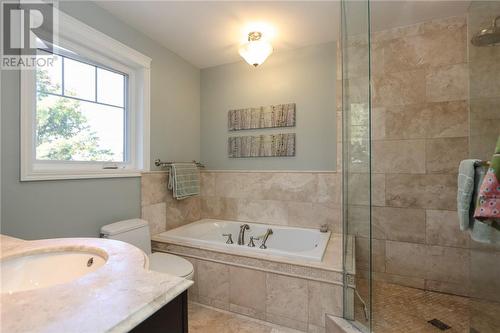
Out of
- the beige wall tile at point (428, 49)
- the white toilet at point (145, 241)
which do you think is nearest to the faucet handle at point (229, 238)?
the white toilet at point (145, 241)

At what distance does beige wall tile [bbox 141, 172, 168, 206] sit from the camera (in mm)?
2258

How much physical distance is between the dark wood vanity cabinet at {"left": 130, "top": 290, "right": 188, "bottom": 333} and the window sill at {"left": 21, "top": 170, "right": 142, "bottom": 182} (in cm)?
143

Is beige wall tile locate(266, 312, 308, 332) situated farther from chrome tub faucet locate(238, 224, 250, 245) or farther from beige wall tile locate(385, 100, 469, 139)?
beige wall tile locate(385, 100, 469, 139)

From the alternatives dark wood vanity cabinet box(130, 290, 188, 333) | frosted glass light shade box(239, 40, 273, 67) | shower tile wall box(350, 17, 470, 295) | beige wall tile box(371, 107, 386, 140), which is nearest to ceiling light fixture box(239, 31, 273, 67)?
frosted glass light shade box(239, 40, 273, 67)

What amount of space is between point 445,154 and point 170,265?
2483mm

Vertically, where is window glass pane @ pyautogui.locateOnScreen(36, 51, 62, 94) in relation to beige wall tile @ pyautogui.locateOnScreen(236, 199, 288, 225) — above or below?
above

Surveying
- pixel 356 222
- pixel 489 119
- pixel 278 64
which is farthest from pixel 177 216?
pixel 489 119

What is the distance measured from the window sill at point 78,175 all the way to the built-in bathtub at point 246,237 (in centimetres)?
67

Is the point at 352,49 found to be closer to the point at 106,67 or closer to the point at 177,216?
the point at 106,67

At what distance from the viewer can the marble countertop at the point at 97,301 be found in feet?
1.49

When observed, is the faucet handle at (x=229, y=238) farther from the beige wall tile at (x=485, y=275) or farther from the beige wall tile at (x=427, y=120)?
the beige wall tile at (x=485, y=275)

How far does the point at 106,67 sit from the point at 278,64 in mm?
1749

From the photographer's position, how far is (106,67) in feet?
6.71

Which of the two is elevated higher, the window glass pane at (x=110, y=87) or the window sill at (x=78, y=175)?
the window glass pane at (x=110, y=87)
